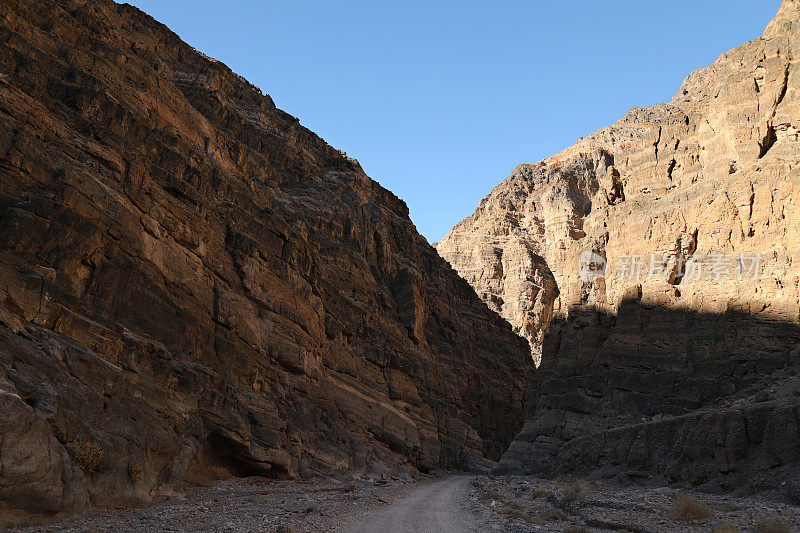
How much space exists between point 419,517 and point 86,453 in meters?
10.5

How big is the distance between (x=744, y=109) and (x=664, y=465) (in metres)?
26.3

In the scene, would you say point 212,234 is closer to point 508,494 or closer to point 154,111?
point 154,111

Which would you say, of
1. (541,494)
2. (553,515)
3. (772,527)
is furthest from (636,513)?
(541,494)

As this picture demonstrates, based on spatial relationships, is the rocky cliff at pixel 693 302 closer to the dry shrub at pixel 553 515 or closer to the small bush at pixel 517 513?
the dry shrub at pixel 553 515

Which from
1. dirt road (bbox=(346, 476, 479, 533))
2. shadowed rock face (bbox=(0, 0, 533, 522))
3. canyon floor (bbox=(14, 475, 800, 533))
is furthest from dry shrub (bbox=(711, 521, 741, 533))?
shadowed rock face (bbox=(0, 0, 533, 522))

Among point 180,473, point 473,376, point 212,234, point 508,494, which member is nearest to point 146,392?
point 180,473

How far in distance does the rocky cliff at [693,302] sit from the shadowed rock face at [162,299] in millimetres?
14726

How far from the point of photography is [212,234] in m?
32.0

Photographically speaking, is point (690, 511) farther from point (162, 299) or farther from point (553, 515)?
point (162, 299)

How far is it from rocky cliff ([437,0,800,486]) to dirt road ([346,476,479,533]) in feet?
34.3

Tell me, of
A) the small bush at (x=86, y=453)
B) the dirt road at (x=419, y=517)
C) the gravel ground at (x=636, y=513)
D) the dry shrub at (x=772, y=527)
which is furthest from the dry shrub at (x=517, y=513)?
the small bush at (x=86, y=453)

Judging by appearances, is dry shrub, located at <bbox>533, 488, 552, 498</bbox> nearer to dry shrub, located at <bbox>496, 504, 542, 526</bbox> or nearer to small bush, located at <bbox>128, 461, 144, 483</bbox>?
dry shrub, located at <bbox>496, 504, 542, 526</bbox>

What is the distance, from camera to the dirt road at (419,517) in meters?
16.4

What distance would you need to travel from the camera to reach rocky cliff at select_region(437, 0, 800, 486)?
2678cm
